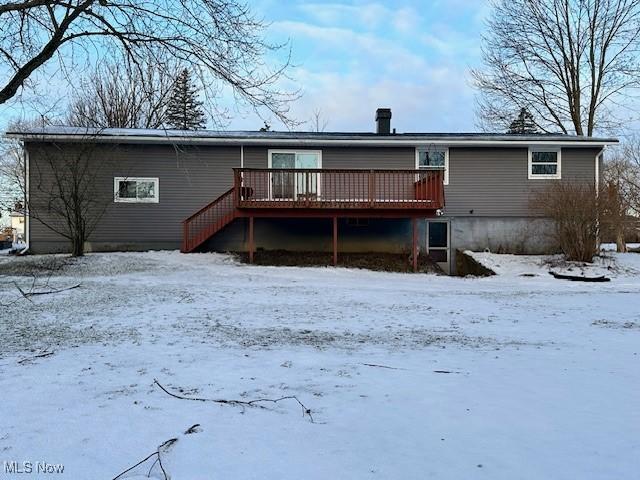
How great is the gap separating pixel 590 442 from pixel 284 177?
11738 millimetres

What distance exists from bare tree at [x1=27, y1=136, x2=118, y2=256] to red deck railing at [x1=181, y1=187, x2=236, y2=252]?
292 cm

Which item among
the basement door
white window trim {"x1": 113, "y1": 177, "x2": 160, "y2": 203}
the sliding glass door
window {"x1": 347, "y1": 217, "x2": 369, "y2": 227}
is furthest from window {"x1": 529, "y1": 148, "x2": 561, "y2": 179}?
white window trim {"x1": 113, "y1": 177, "x2": 160, "y2": 203}

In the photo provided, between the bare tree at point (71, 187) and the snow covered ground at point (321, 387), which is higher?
the bare tree at point (71, 187)

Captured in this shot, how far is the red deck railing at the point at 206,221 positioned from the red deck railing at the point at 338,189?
114 cm

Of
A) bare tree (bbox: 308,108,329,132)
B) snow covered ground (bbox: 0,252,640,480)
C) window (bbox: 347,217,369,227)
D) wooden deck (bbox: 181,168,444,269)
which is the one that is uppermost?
bare tree (bbox: 308,108,329,132)

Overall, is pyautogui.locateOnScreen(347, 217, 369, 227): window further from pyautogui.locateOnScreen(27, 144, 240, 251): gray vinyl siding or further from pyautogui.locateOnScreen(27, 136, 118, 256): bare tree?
pyautogui.locateOnScreen(27, 136, 118, 256): bare tree

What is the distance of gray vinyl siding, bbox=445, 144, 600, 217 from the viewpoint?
16.0 metres

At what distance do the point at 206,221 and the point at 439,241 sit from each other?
811 centimetres

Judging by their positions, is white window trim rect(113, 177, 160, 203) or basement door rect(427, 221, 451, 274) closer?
white window trim rect(113, 177, 160, 203)

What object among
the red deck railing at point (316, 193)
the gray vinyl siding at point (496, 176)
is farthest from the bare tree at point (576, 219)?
the red deck railing at point (316, 193)

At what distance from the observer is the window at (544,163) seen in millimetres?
16047

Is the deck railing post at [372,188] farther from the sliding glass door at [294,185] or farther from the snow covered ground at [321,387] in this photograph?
the snow covered ground at [321,387]

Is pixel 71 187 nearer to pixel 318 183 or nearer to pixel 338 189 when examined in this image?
pixel 318 183

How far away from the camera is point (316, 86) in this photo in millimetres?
8742
